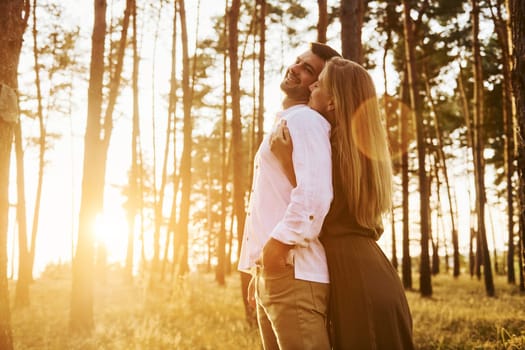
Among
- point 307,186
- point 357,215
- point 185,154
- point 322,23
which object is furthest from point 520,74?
point 185,154

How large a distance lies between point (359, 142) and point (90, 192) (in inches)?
293

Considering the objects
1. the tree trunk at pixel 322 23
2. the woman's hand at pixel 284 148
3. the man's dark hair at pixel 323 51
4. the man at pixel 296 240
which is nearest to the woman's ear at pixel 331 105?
the man at pixel 296 240

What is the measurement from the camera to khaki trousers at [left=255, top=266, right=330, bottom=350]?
222 centimetres

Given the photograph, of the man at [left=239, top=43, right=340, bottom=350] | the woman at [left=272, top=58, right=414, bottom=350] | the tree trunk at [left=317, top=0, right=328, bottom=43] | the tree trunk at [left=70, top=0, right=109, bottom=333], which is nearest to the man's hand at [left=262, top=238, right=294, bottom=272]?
the man at [left=239, top=43, right=340, bottom=350]

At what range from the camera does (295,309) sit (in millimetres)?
2240

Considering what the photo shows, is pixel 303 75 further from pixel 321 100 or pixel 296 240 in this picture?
pixel 296 240

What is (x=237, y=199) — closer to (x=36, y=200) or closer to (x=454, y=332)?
(x=454, y=332)

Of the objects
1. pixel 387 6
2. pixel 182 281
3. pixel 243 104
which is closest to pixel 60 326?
pixel 182 281

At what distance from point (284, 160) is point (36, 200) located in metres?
18.9

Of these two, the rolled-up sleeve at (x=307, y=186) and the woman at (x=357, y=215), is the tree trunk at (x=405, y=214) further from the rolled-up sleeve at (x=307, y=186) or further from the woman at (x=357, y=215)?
the rolled-up sleeve at (x=307, y=186)

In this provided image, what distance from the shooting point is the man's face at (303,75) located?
2803mm

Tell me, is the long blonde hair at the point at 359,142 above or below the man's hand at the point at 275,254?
above

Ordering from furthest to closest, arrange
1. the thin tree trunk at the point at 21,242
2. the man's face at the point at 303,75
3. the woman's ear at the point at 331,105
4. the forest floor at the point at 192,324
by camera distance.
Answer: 1. the thin tree trunk at the point at 21,242
2. the forest floor at the point at 192,324
3. the man's face at the point at 303,75
4. the woman's ear at the point at 331,105

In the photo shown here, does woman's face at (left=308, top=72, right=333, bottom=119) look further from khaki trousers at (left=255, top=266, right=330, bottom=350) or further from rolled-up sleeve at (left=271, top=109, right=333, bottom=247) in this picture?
khaki trousers at (left=255, top=266, right=330, bottom=350)
